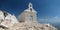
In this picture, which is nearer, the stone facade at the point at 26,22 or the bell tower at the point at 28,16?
the stone facade at the point at 26,22

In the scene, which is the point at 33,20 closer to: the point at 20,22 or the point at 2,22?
the point at 20,22

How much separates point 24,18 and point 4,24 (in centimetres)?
130

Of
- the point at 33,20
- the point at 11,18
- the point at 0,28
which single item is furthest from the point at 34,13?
the point at 0,28

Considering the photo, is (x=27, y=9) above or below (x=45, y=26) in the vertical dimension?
above

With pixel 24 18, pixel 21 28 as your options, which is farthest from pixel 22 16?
pixel 21 28

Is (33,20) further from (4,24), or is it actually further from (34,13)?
(4,24)

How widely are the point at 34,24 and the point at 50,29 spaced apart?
87 centimetres

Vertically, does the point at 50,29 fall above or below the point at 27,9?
below

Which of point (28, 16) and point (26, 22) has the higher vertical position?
point (28, 16)

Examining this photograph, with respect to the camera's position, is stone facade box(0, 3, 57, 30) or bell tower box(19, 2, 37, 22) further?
bell tower box(19, 2, 37, 22)

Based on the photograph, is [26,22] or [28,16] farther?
[28,16]

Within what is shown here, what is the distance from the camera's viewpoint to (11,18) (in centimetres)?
1195

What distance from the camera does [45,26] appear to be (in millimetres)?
12273

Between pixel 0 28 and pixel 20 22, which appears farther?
pixel 20 22
